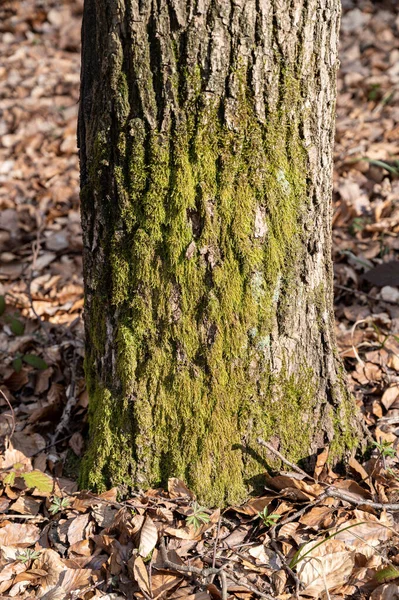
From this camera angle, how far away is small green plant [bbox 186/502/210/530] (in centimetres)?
219

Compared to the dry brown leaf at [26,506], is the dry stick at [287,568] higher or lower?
higher

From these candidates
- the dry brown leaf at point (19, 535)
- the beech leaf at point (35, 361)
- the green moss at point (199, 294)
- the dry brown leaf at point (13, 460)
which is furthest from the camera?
the beech leaf at point (35, 361)

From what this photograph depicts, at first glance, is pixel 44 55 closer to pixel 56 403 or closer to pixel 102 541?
pixel 56 403

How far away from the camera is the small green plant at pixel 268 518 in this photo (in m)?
2.20

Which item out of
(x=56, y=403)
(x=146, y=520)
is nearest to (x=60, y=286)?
(x=56, y=403)

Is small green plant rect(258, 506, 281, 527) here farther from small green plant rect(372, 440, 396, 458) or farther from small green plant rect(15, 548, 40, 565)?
small green plant rect(15, 548, 40, 565)

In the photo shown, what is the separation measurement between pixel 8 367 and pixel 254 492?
166 centimetres

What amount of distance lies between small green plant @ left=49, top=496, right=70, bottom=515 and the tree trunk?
13 cm

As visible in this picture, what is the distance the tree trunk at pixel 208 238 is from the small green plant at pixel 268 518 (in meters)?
0.12

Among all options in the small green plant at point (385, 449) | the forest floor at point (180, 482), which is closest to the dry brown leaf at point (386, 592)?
the forest floor at point (180, 482)

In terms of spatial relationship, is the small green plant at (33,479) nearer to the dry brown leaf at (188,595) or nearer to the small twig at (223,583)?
the dry brown leaf at (188,595)

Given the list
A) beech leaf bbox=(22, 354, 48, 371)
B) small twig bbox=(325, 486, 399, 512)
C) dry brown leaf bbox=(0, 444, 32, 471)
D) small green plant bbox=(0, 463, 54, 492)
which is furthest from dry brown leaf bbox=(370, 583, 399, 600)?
beech leaf bbox=(22, 354, 48, 371)

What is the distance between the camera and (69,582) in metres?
2.11

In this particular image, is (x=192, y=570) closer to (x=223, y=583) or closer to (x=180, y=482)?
(x=223, y=583)
